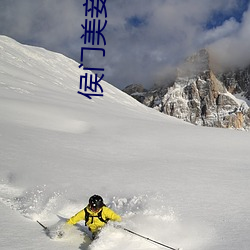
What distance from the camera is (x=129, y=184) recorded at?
7961 millimetres

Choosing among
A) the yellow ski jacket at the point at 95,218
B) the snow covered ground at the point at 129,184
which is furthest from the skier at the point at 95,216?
the snow covered ground at the point at 129,184

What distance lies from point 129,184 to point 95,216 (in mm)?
2393

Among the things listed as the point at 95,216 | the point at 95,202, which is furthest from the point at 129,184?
the point at 95,202

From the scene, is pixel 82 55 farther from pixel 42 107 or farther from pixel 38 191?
pixel 38 191

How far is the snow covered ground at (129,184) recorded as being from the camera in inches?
209

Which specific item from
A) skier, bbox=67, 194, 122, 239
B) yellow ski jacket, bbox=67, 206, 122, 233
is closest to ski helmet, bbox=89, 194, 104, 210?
skier, bbox=67, 194, 122, 239

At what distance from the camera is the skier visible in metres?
5.57

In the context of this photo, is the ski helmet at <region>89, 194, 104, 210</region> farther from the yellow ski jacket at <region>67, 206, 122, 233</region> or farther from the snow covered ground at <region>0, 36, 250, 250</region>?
the snow covered ground at <region>0, 36, 250, 250</region>

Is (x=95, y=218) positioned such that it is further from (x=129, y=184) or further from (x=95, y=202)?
(x=129, y=184)

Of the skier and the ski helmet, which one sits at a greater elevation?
the ski helmet

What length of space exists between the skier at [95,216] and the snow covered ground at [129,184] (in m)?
0.21

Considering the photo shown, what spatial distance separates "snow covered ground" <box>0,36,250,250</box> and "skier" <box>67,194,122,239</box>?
21 cm

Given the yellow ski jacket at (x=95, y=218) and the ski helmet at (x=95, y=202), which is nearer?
the ski helmet at (x=95, y=202)

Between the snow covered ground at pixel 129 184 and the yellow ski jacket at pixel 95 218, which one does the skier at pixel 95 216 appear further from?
the snow covered ground at pixel 129 184
